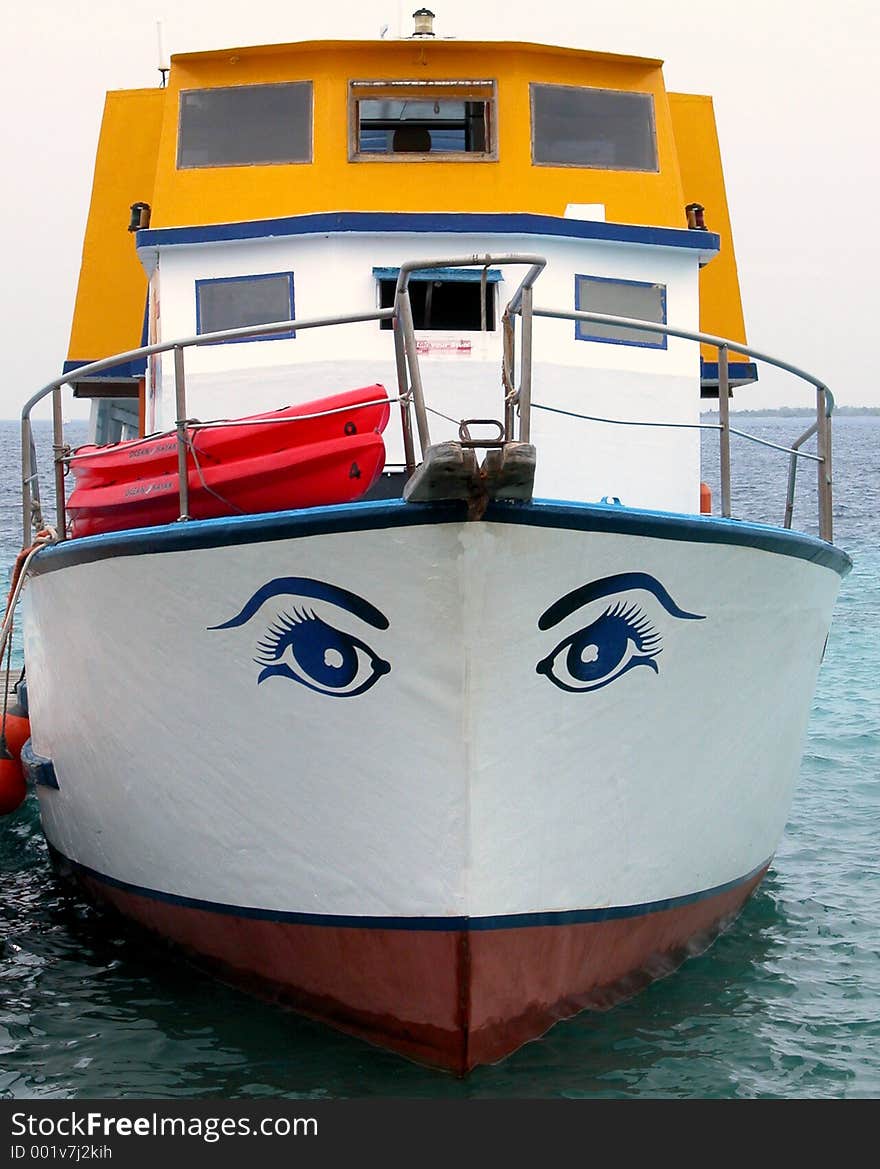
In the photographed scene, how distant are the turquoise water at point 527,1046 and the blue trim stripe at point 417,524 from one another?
7.44 ft

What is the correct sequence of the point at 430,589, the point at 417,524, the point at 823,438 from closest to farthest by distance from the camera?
the point at 417,524, the point at 430,589, the point at 823,438

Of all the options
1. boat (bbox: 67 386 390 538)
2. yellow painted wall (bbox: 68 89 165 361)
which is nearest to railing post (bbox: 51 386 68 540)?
boat (bbox: 67 386 390 538)

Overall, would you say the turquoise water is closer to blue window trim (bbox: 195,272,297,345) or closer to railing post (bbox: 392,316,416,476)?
railing post (bbox: 392,316,416,476)

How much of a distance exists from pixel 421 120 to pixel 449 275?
1.45m

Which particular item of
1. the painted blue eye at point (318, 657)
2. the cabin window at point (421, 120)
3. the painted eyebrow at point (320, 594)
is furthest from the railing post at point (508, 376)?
the cabin window at point (421, 120)

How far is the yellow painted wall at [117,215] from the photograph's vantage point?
1062cm

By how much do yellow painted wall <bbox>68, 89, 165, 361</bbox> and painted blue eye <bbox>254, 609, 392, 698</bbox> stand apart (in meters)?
4.95

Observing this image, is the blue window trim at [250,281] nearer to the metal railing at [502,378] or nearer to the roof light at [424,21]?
the metal railing at [502,378]

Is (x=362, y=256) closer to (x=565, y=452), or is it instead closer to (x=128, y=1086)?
(x=565, y=452)

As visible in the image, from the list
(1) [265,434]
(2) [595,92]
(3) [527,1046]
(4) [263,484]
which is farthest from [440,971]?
(2) [595,92]

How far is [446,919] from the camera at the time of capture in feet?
21.0

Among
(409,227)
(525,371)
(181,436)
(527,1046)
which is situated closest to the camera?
(525,371)

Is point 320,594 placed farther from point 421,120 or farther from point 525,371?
point 421,120

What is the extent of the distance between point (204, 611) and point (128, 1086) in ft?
6.89
